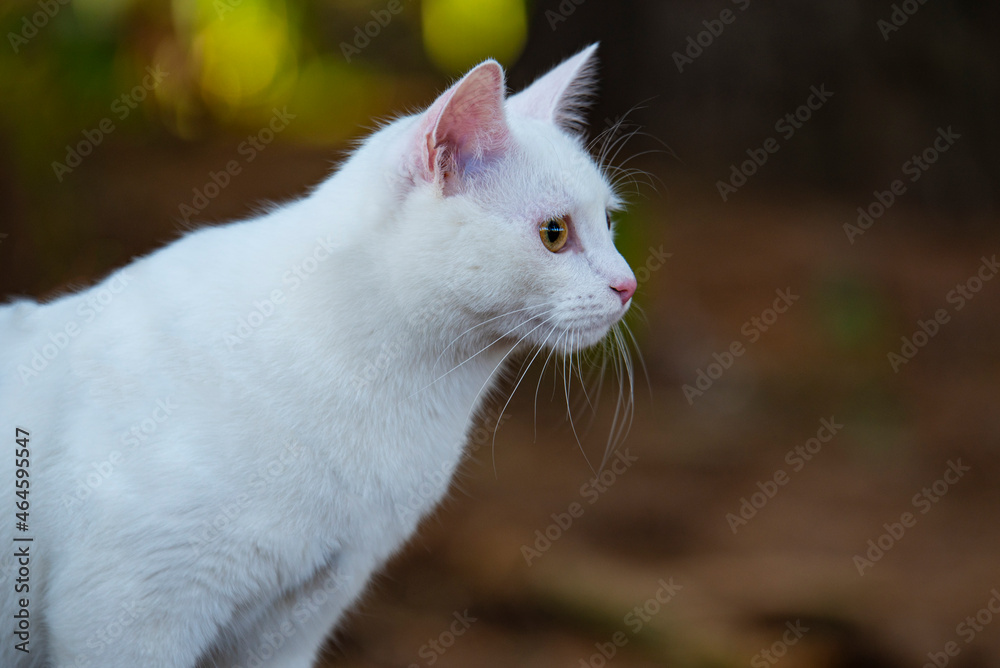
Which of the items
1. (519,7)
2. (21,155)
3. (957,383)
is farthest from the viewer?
(957,383)

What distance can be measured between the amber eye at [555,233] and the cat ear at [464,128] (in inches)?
6.9

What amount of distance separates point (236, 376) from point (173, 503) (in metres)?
0.25

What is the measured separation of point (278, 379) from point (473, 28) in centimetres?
236

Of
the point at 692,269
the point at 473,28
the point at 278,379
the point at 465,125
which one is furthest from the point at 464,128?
the point at 692,269

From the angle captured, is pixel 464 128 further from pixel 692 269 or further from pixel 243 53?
pixel 692 269

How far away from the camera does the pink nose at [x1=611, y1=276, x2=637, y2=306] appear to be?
1.53 metres

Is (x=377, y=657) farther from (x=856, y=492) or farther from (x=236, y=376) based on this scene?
(x=856, y=492)

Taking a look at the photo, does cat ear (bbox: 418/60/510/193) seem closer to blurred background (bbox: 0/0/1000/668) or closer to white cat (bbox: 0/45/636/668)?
white cat (bbox: 0/45/636/668)

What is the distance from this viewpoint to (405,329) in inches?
60.5

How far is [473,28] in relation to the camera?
134 inches

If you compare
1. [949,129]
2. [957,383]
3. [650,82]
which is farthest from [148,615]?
[949,129]

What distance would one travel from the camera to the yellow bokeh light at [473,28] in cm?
339

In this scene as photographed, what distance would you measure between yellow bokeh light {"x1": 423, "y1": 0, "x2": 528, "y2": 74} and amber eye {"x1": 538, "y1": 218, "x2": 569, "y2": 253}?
6.71 ft

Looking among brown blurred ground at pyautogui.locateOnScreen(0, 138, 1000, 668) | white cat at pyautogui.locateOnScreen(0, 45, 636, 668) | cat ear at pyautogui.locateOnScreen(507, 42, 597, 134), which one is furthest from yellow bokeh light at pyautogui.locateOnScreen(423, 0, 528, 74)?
white cat at pyautogui.locateOnScreen(0, 45, 636, 668)
